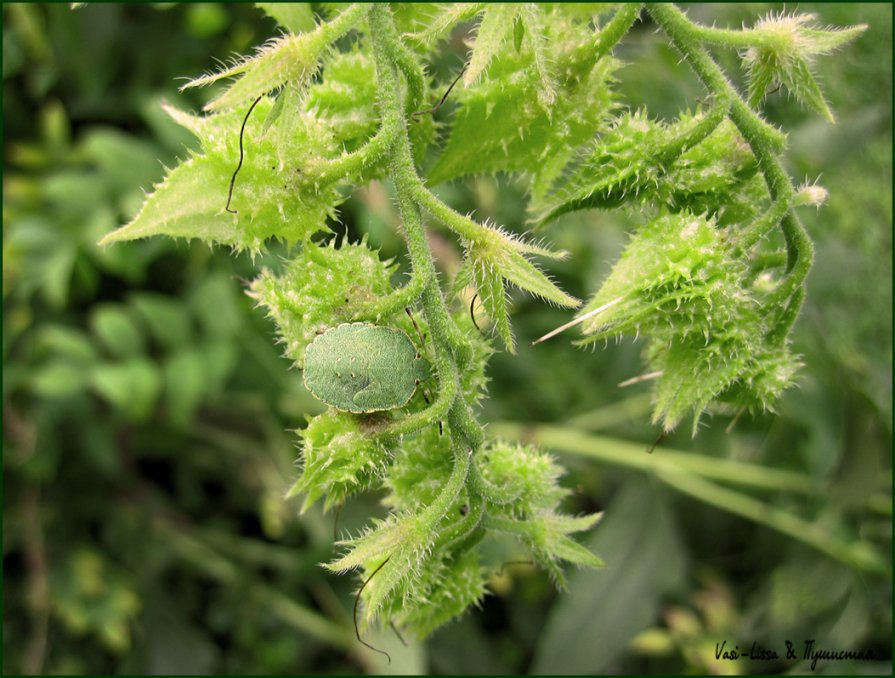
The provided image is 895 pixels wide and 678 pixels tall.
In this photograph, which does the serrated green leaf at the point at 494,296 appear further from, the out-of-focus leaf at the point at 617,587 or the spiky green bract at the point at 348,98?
the out-of-focus leaf at the point at 617,587

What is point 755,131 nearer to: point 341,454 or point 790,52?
point 790,52

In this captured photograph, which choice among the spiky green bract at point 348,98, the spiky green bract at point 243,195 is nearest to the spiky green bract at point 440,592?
the spiky green bract at point 243,195

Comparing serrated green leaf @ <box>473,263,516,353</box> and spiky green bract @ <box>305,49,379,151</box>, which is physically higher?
spiky green bract @ <box>305,49,379,151</box>

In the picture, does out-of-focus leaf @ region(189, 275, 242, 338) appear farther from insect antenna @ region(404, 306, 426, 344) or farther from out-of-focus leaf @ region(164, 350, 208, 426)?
insect antenna @ region(404, 306, 426, 344)

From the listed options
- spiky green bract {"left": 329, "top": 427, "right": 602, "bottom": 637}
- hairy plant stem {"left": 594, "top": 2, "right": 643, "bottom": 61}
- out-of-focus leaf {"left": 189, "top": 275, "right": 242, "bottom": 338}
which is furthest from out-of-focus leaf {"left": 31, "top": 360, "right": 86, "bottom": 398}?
hairy plant stem {"left": 594, "top": 2, "right": 643, "bottom": 61}

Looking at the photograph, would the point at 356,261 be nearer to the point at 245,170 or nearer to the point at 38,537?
the point at 245,170

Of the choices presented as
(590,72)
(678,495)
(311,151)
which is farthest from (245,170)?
(678,495)

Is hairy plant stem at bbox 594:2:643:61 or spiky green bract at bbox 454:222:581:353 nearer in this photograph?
spiky green bract at bbox 454:222:581:353
